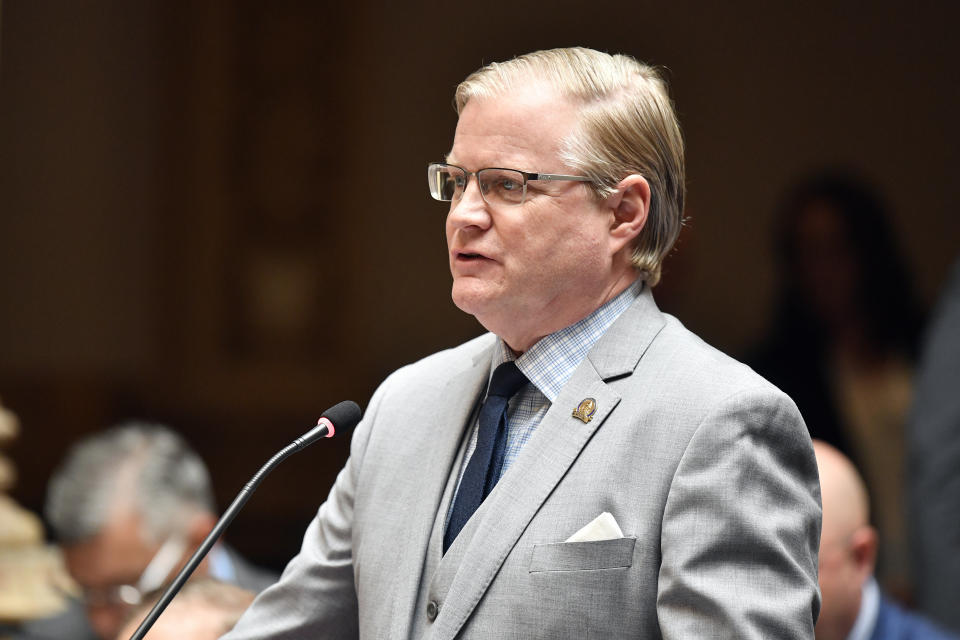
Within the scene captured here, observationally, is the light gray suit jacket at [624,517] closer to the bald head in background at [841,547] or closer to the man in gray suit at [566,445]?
the man in gray suit at [566,445]

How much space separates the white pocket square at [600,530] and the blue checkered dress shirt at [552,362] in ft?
0.63

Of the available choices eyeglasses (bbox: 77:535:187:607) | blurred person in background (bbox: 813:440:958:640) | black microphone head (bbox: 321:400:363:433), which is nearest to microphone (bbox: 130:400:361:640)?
black microphone head (bbox: 321:400:363:433)

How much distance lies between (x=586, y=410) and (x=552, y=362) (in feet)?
0.35

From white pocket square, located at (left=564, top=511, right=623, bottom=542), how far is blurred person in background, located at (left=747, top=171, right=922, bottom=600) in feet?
8.49

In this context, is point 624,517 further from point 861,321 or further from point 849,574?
point 861,321

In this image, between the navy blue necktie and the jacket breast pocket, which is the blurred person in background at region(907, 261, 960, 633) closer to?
the navy blue necktie

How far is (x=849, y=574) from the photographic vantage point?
8.34 feet

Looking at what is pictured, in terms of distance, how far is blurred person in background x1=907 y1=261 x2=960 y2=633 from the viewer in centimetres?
286

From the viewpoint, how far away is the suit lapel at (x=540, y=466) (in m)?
1.44

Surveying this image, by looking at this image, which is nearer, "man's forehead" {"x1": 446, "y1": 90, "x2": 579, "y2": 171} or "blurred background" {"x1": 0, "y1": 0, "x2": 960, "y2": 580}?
"man's forehead" {"x1": 446, "y1": 90, "x2": 579, "y2": 171}

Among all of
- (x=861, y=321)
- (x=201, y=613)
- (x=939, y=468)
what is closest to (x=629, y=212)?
(x=201, y=613)

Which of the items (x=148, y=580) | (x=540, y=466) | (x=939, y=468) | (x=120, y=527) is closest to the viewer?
(x=540, y=466)

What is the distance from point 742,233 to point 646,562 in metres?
4.58

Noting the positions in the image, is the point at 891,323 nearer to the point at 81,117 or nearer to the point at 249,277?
the point at 249,277
